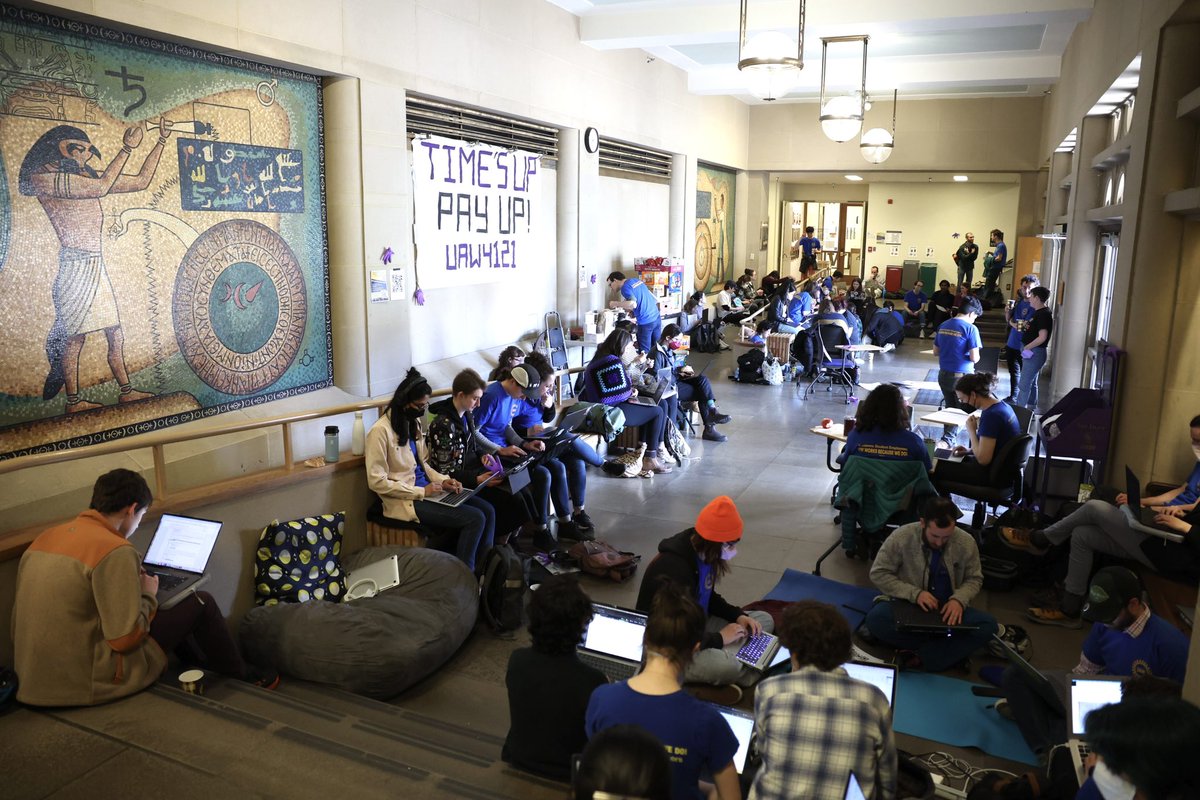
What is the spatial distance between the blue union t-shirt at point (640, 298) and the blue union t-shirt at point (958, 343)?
4.72 meters

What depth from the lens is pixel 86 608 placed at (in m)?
3.89

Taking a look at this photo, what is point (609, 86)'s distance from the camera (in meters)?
13.2

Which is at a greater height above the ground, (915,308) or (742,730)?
(915,308)

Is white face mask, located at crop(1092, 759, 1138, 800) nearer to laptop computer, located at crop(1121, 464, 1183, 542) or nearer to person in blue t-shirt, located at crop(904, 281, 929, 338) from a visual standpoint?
laptop computer, located at crop(1121, 464, 1183, 542)

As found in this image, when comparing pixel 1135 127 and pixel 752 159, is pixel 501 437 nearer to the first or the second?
pixel 1135 127

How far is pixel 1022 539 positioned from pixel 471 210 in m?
6.54

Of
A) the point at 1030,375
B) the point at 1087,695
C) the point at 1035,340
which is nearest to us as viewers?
the point at 1087,695

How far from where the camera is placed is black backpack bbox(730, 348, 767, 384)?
13.7m

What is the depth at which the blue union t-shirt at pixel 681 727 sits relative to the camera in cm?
271

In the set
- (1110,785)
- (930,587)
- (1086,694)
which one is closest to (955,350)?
(930,587)

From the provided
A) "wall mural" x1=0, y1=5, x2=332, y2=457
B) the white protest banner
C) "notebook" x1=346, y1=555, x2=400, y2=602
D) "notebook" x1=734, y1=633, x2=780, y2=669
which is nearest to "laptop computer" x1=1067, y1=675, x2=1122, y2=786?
"notebook" x1=734, y1=633, x2=780, y2=669

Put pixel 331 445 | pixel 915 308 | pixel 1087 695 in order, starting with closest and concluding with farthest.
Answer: pixel 1087 695
pixel 331 445
pixel 915 308

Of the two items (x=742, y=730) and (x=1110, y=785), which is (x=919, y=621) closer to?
(x=742, y=730)

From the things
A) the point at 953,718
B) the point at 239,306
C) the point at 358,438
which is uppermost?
the point at 239,306
